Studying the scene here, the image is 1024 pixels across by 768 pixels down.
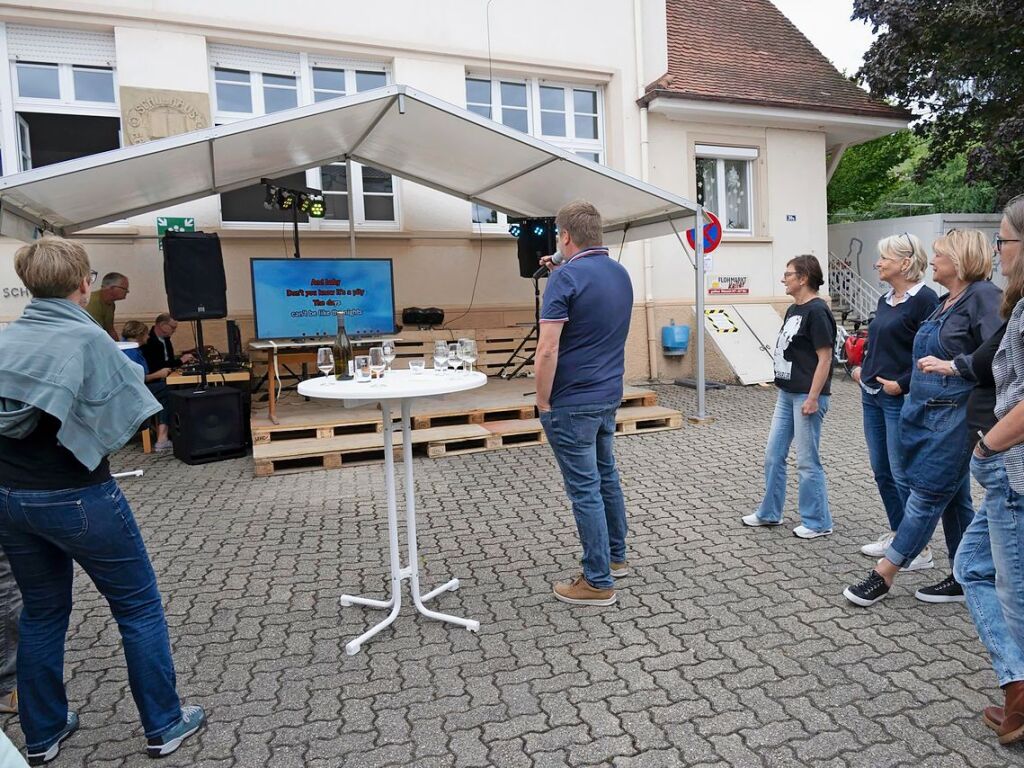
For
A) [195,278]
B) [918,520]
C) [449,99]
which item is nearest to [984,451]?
[918,520]

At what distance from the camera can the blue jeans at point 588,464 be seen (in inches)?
128

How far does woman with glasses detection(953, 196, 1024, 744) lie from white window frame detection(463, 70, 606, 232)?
8.56m

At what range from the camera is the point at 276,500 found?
215 inches

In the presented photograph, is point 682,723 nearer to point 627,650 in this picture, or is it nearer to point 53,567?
point 627,650

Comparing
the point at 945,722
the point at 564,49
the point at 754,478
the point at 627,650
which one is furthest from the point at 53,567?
the point at 564,49

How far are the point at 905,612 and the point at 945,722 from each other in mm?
890

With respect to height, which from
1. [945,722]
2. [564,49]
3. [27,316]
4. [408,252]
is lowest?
[945,722]

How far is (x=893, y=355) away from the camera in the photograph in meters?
3.54

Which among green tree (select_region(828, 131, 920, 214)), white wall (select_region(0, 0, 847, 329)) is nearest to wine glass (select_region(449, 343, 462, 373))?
white wall (select_region(0, 0, 847, 329))

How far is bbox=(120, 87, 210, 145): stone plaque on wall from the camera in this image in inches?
332

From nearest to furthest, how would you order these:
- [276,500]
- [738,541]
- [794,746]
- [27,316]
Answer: [27,316]
[794,746]
[738,541]
[276,500]

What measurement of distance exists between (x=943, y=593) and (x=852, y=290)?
12.2 meters

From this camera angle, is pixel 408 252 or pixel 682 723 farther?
pixel 408 252

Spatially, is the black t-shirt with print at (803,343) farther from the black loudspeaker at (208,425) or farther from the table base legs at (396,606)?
the black loudspeaker at (208,425)
